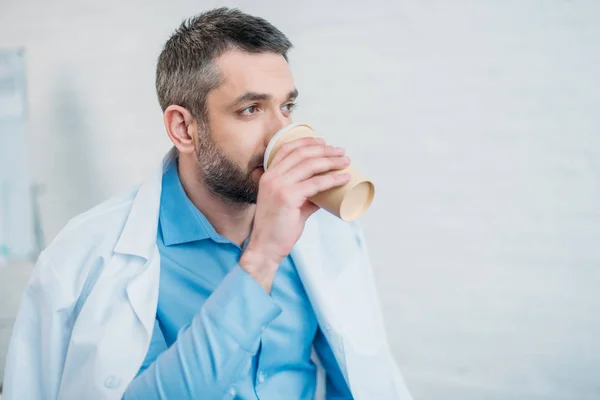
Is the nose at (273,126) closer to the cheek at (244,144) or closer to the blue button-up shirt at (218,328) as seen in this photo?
the cheek at (244,144)

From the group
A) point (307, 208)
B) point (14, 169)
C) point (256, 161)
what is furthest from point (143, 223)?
point (14, 169)

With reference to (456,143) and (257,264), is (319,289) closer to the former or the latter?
(257,264)

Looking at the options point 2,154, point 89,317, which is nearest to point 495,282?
point 89,317

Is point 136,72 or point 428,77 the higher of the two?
Answer: point 136,72

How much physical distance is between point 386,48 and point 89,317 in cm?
92

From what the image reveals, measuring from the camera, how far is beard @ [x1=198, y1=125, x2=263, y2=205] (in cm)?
101

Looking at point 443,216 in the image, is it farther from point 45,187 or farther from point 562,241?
point 45,187

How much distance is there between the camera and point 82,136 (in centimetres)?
155

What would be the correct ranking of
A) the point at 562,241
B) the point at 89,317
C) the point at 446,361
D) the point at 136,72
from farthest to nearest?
the point at 136,72, the point at 446,361, the point at 562,241, the point at 89,317

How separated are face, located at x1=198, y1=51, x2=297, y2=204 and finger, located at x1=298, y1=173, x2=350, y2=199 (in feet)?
0.67

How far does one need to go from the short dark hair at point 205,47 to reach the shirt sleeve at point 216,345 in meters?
0.38

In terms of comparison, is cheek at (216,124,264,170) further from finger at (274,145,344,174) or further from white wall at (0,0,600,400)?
white wall at (0,0,600,400)

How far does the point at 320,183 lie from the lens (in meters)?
0.81

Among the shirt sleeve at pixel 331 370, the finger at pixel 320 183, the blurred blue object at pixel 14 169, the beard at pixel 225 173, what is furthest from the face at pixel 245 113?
the blurred blue object at pixel 14 169
